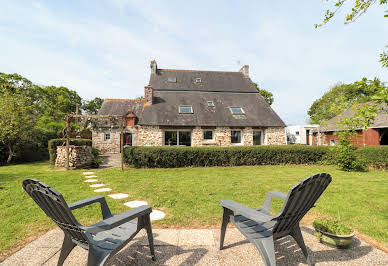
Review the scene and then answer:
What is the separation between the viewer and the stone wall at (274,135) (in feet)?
50.2

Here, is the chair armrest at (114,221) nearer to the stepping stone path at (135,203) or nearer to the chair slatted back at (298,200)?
the chair slatted back at (298,200)

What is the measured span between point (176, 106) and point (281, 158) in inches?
371

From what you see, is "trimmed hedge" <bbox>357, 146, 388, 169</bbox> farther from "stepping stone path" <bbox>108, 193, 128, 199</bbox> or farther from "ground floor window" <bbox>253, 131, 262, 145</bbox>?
"stepping stone path" <bbox>108, 193, 128, 199</bbox>

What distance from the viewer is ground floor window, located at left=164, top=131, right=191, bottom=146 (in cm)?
1475

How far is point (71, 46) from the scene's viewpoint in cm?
756

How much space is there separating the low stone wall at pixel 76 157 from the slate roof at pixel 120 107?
8448 mm

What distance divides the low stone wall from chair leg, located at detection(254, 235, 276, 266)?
10.2m

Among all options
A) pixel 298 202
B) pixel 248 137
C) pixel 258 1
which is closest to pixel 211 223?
pixel 298 202

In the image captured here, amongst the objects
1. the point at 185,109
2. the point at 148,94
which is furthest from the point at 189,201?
the point at 148,94

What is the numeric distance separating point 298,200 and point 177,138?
13214 millimetres

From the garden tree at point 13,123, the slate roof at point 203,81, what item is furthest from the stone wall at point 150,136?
the garden tree at point 13,123

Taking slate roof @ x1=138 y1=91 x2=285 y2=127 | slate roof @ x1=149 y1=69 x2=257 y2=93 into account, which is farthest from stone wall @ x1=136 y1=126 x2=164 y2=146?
slate roof @ x1=149 y1=69 x2=257 y2=93

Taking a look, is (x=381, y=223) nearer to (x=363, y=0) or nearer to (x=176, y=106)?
(x=363, y=0)

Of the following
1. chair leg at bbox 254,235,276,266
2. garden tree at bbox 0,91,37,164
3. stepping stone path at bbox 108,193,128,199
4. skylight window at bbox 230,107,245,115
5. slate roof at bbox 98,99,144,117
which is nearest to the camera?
chair leg at bbox 254,235,276,266
